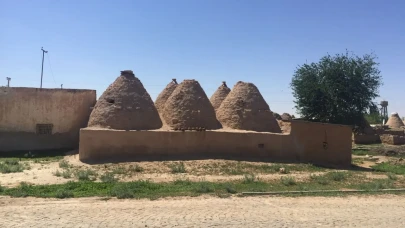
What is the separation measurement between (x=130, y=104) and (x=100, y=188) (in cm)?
758

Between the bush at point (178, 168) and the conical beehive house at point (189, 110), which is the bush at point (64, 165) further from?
the conical beehive house at point (189, 110)

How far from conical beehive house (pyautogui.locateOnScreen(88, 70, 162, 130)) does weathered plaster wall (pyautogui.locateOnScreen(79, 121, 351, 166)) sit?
1.08m

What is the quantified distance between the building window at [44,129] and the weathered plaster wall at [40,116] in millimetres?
177

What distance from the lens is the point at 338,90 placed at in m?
25.2

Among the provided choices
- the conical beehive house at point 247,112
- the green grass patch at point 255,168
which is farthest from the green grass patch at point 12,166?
the conical beehive house at point 247,112

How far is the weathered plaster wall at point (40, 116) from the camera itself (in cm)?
2091

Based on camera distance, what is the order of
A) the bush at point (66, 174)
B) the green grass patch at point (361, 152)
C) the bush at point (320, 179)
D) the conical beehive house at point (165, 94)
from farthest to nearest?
the green grass patch at point (361, 152), the conical beehive house at point (165, 94), the bush at point (320, 179), the bush at point (66, 174)

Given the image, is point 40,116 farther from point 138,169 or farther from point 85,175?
point 85,175

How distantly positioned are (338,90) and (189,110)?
10.5m

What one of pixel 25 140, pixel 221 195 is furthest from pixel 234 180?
pixel 25 140

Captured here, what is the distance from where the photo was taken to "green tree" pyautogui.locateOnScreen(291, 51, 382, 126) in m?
25.1

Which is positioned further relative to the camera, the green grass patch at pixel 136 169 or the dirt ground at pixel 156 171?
the green grass patch at pixel 136 169

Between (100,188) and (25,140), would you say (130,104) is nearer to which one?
(25,140)

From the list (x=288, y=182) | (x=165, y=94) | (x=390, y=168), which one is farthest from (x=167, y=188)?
(x=390, y=168)
